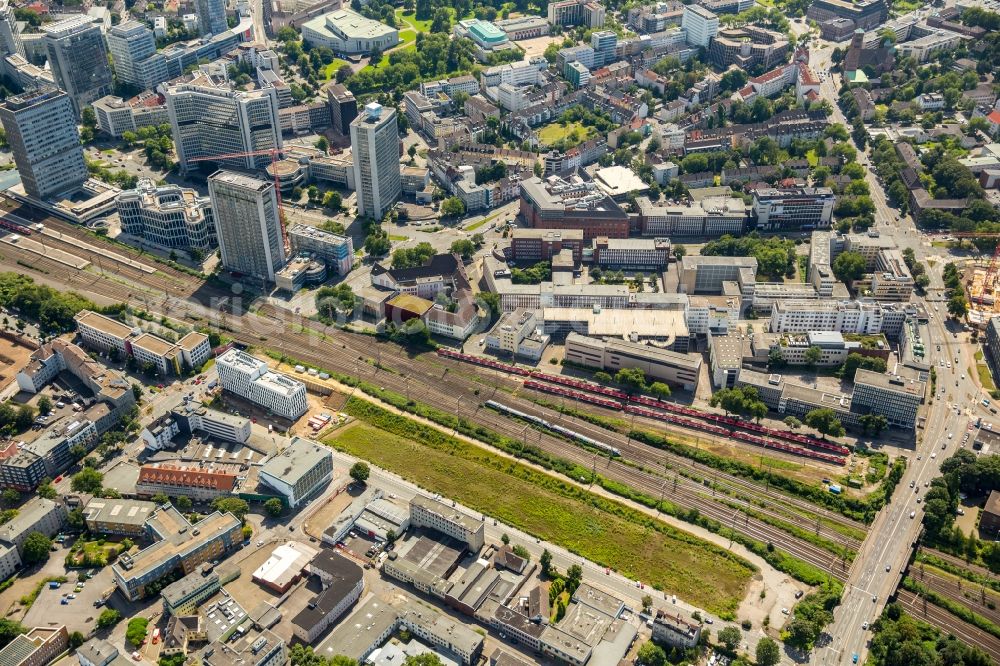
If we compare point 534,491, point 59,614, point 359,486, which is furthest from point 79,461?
point 534,491

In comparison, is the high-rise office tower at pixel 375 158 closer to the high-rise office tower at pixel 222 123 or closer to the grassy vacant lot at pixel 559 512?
the high-rise office tower at pixel 222 123

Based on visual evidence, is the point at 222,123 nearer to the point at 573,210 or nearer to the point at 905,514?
the point at 573,210

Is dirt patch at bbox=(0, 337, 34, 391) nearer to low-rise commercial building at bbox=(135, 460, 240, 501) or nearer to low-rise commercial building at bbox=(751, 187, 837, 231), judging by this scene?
low-rise commercial building at bbox=(135, 460, 240, 501)

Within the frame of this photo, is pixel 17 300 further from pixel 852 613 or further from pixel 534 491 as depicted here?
pixel 852 613

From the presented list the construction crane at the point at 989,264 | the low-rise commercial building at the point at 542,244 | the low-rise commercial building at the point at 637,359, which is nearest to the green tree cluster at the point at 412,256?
the low-rise commercial building at the point at 542,244

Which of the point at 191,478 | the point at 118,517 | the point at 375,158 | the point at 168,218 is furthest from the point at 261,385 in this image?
the point at 375,158
